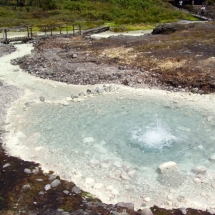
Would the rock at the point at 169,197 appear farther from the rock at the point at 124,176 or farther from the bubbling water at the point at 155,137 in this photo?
the bubbling water at the point at 155,137

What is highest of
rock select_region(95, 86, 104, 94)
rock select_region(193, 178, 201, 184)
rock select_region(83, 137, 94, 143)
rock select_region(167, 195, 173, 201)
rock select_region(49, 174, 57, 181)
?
rock select_region(95, 86, 104, 94)

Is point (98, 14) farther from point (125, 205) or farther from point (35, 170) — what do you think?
point (125, 205)

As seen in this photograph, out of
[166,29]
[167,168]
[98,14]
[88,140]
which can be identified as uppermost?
[98,14]

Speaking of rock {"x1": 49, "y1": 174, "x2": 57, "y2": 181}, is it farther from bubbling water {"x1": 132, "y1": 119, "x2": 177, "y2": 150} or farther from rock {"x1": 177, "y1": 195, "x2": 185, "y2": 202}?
rock {"x1": 177, "y1": 195, "x2": 185, "y2": 202}

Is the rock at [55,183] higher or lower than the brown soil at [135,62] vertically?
lower

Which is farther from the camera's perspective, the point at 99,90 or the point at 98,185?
the point at 99,90

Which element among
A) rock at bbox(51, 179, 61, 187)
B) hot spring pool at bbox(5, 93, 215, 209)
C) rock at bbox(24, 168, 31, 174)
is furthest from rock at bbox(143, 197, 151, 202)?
rock at bbox(24, 168, 31, 174)

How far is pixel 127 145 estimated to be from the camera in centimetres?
1336

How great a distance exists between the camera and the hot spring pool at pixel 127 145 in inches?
415

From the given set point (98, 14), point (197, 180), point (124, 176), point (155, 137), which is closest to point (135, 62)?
point (155, 137)

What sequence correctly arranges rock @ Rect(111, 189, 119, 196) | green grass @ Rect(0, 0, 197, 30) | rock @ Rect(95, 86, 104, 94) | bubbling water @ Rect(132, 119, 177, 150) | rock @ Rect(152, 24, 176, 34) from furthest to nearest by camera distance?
green grass @ Rect(0, 0, 197, 30) → rock @ Rect(152, 24, 176, 34) → rock @ Rect(95, 86, 104, 94) → bubbling water @ Rect(132, 119, 177, 150) → rock @ Rect(111, 189, 119, 196)

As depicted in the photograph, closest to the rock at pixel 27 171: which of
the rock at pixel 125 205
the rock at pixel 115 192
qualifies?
the rock at pixel 115 192

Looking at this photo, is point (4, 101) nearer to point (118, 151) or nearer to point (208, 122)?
point (118, 151)

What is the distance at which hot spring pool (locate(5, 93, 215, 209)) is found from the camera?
10529 millimetres
